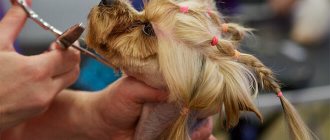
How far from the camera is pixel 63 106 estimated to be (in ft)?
3.48

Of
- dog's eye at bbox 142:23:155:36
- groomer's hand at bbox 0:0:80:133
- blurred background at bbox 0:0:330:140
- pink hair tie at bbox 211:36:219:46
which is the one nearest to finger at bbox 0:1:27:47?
groomer's hand at bbox 0:0:80:133

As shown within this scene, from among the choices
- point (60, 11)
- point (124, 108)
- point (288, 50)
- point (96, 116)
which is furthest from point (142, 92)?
point (288, 50)

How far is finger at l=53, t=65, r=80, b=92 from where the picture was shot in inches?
36.7

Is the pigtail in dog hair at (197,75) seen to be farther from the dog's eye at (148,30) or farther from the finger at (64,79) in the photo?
the finger at (64,79)

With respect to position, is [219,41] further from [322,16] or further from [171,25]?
[322,16]

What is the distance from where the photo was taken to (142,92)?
84 centimetres

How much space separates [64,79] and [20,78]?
0.11 m

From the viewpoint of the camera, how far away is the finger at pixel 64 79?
93 cm

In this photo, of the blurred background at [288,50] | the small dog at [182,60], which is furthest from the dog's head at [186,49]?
the blurred background at [288,50]

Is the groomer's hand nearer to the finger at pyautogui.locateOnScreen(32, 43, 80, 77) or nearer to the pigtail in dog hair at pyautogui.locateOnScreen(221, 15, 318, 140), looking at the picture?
the finger at pyautogui.locateOnScreen(32, 43, 80, 77)

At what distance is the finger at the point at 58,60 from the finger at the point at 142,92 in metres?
0.13

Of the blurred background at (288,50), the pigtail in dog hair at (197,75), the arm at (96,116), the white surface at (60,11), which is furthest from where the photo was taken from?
the blurred background at (288,50)

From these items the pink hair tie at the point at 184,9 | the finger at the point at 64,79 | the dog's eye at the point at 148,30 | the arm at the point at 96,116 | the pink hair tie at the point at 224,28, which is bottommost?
the arm at the point at 96,116

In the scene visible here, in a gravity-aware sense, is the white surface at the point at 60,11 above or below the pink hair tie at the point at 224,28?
below
